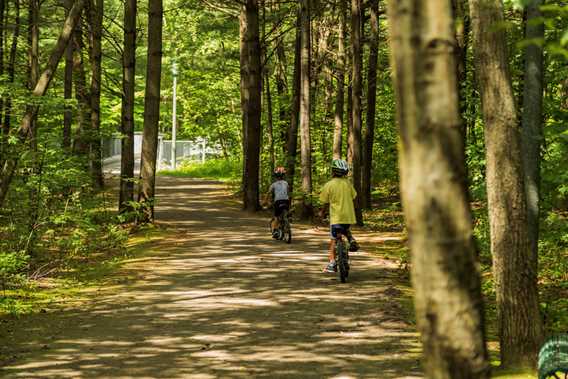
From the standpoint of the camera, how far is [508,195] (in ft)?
26.7

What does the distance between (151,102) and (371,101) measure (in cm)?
989

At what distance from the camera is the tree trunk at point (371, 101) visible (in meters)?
28.9

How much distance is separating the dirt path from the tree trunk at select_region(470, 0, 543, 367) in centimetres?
117

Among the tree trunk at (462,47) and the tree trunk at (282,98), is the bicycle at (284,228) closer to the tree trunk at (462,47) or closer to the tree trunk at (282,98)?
the tree trunk at (462,47)

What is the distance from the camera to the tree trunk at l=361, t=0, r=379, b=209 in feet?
94.8

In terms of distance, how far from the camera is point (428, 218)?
3.29 metres

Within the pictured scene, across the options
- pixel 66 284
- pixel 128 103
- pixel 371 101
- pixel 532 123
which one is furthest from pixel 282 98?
pixel 532 123

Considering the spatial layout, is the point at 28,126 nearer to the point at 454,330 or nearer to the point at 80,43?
the point at 454,330

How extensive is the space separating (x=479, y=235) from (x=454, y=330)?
34.2ft

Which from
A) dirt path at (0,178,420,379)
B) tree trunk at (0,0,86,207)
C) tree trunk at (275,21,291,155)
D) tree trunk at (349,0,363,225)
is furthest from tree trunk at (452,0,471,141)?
tree trunk at (275,21,291,155)

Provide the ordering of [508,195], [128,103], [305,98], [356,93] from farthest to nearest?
1. [356,93]
2. [305,98]
3. [128,103]
4. [508,195]

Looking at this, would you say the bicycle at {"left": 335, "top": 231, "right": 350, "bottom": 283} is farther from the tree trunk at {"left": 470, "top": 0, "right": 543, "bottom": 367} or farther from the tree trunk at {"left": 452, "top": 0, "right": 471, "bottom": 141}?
the tree trunk at {"left": 470, "top": 0, "right": 543, "bottom": 367}

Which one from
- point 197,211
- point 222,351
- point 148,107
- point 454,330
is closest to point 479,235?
point 222,351

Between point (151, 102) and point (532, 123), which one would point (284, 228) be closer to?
point (151, 102)
